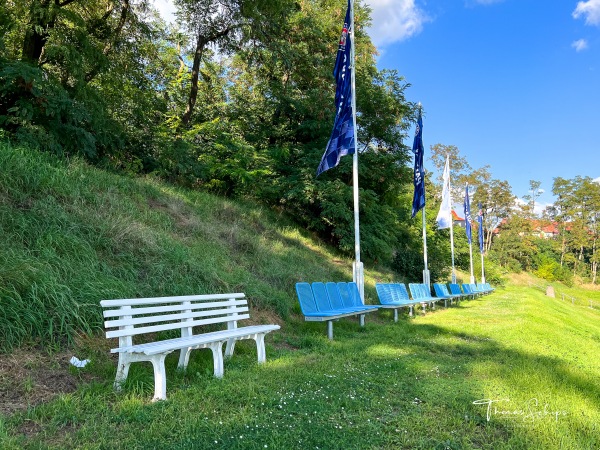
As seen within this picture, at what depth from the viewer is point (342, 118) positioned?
1011 cm

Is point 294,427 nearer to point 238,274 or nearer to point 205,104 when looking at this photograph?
point 238,274

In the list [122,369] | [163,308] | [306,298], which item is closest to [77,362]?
[122,369]

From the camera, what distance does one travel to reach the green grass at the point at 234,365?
3.02 metres

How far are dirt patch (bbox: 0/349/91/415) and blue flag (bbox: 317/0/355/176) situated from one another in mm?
6944

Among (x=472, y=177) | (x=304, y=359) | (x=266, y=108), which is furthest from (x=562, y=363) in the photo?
(x=472, y=177)

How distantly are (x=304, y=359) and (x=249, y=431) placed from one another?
2.50m

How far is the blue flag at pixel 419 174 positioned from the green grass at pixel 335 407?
9.66 metres

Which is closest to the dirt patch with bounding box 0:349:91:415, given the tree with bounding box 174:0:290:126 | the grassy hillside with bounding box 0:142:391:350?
the grassy hillside with bounding box 0:142:391:350

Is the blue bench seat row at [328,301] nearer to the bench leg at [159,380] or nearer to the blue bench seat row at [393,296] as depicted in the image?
the blue bench seat row at [393,296]

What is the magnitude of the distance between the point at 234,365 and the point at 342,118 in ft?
22.4

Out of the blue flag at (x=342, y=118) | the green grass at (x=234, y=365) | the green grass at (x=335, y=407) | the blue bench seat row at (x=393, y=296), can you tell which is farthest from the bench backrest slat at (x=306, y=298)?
the blue flag at (x=342, y=118)

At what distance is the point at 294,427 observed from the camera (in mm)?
3090

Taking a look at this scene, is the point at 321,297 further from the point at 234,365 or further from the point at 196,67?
the point at 196,67

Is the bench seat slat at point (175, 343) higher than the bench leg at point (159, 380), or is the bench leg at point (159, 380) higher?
the bench seat slat at point (175, 343)
